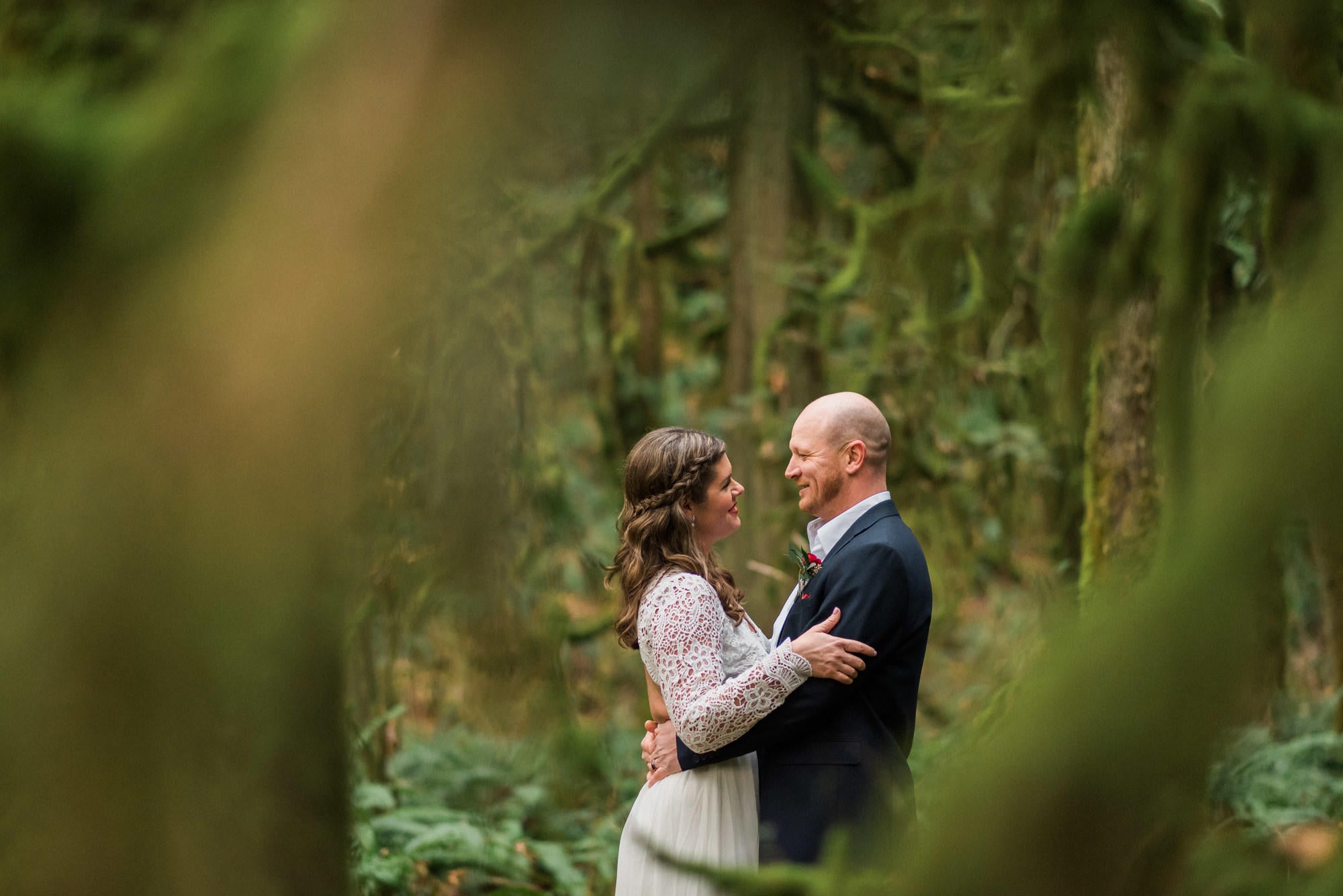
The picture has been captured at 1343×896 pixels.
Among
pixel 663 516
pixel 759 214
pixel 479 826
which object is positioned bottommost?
pixel 479 826

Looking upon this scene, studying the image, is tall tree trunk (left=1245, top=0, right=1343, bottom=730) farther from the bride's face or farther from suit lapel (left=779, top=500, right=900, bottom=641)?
the bride's face

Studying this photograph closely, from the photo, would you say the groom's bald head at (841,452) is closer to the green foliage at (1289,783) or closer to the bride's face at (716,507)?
the bride's face at (716,507)

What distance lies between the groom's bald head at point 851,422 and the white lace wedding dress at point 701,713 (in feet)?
1.48

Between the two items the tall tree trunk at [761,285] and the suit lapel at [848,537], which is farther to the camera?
the tall tree trunk at [761,285]

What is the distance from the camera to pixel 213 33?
1352mm

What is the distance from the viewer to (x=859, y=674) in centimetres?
248

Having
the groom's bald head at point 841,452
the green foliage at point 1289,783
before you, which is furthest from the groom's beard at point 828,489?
the green foliage at point 1289,783

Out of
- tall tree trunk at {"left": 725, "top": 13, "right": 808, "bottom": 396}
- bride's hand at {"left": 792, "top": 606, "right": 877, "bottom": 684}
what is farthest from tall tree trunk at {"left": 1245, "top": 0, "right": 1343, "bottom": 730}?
tall tree trunk at {"left": 725, "top": 13, "right": 808, "bottom": 396}

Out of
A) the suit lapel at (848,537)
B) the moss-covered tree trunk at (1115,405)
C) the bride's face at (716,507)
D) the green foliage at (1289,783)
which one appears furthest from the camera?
the moss-covered tree trunk at (1115,405)

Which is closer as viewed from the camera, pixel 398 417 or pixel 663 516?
pixel 398 417

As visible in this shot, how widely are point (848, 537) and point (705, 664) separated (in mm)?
431

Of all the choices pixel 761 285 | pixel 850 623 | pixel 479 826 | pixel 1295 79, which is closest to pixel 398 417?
pixel 850 623

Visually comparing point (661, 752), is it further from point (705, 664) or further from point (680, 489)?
point (680, 489)

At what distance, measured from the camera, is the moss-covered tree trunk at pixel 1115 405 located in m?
4.01
